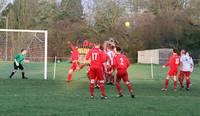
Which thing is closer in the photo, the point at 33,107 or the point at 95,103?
the point at 33,107

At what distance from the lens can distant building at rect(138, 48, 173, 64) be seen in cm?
5999

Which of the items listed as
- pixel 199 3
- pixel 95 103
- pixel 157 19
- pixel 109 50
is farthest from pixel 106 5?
pixel 95 103

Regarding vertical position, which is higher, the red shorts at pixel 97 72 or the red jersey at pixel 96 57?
the red jersey at pixel 96 57

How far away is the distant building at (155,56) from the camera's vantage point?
60.0 meters

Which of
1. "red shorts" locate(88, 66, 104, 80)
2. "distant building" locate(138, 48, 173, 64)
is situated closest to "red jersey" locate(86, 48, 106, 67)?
"red shorts" locate(88, 66, 104, 80)

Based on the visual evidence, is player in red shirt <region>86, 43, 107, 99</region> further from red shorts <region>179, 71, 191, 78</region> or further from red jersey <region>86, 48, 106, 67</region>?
red shorts <region>179, 71, 191, 78</region>

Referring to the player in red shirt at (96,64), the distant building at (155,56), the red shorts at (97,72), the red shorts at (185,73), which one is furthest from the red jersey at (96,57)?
the distant building at (155,56)

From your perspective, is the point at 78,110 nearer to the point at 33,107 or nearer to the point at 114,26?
the point at 33,107

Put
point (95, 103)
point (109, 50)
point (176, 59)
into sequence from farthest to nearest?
point (109, 50) → point (176, 59) → point (95, 103)

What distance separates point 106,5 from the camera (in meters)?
68.9

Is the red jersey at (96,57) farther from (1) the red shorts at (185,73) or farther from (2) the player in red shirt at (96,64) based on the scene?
(1) the red shorts at (185,73)

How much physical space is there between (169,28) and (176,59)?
1907 inches

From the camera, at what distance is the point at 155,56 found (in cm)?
6122

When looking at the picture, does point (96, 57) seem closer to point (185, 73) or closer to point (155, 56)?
point (185, 73)
